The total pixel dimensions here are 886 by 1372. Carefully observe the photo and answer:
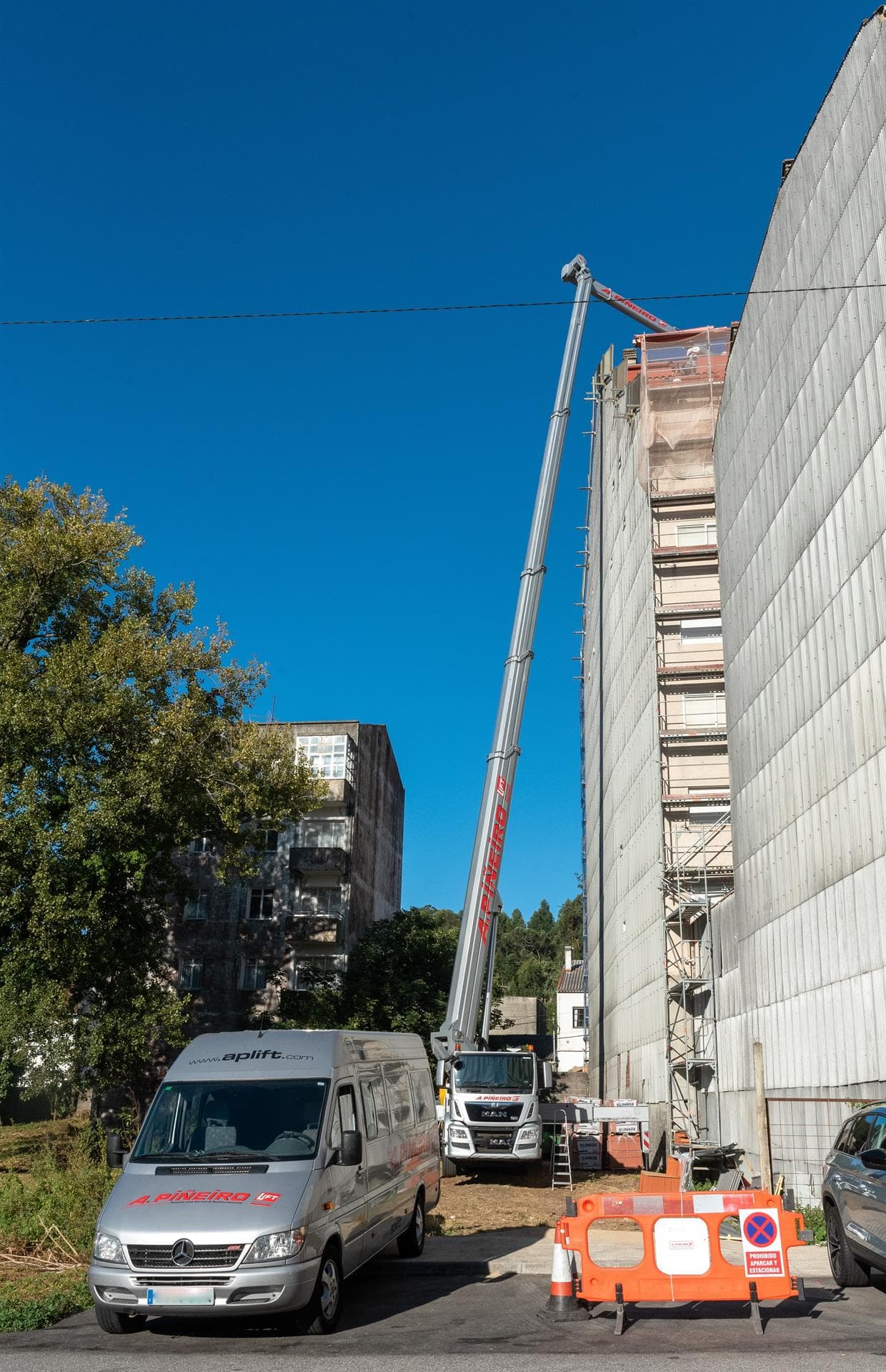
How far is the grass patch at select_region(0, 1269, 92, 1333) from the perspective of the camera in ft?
29.7

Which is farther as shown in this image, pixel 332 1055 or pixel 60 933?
pixel 60 933

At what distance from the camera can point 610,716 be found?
41.6 meters

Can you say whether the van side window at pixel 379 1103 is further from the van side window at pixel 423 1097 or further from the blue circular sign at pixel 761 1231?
the blue circular sign at pixel 761 1231

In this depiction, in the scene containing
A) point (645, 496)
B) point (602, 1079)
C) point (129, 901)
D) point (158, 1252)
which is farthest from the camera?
point (602, 1079)

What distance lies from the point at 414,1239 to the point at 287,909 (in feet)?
112

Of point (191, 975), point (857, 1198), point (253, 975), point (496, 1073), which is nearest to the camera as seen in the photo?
point (857, 1198)

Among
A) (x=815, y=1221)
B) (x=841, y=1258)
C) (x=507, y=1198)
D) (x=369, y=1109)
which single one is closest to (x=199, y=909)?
(x=507, y=1198)

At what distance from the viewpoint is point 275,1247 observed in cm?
797

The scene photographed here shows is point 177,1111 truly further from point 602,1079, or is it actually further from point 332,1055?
point 602,1079

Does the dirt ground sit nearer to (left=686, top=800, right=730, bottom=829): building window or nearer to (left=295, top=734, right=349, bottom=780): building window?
(left=686, top=800, right=730, bottom=829): building window

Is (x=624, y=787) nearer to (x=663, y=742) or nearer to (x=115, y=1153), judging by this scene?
(x=663, y=742)

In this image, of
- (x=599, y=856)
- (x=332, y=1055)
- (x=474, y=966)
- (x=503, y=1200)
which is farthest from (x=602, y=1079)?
(x=332, y=1055)

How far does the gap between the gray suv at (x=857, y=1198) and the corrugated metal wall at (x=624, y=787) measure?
1738 centimetres

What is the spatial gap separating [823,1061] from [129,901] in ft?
55.0
